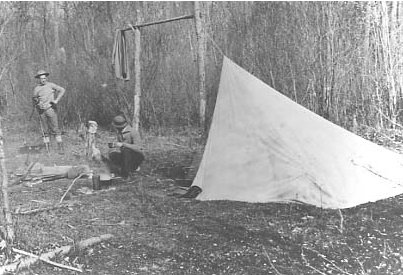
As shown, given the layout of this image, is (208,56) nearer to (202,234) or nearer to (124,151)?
(124,151)

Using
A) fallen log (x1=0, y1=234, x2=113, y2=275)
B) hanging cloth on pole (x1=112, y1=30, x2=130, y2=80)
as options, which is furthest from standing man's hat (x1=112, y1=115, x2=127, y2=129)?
fallen log (x1=0, y1=234, x2=113, y2=275)

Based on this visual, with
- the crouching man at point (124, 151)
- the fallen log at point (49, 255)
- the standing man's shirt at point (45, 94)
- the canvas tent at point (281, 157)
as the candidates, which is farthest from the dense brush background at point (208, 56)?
the fallen log at point (49, 255)

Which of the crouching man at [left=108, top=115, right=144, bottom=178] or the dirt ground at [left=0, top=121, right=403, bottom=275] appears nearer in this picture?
the dirt ground at [left=0, top=121, right=403, bottom=275]

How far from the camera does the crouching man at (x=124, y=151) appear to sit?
23.5 ft

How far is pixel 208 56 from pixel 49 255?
9.92 meters

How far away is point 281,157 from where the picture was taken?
19.0 ft

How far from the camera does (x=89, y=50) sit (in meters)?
13.9

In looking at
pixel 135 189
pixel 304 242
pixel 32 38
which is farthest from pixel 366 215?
pixel 32 38

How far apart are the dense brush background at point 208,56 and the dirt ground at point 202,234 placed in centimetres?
409

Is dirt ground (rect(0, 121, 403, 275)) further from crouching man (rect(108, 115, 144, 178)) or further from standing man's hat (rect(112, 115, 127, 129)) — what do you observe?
standing man's hat (rect(112, 115, 127, 129))

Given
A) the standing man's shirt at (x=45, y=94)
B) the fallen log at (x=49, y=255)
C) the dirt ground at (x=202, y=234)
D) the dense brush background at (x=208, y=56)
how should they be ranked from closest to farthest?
the fallen log at (x=49, y=255) → the dirt ground at (x=202, y=234) → the dense brush background at (x=208, y=56) → the standing man's shirt at (x=45, y=94)

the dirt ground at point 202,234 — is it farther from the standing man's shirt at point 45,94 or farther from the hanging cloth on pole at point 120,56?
the standing man's shirt at point 45,94

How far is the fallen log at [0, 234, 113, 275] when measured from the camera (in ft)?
12.3

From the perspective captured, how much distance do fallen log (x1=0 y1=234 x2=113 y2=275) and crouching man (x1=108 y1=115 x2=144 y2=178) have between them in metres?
2.67
